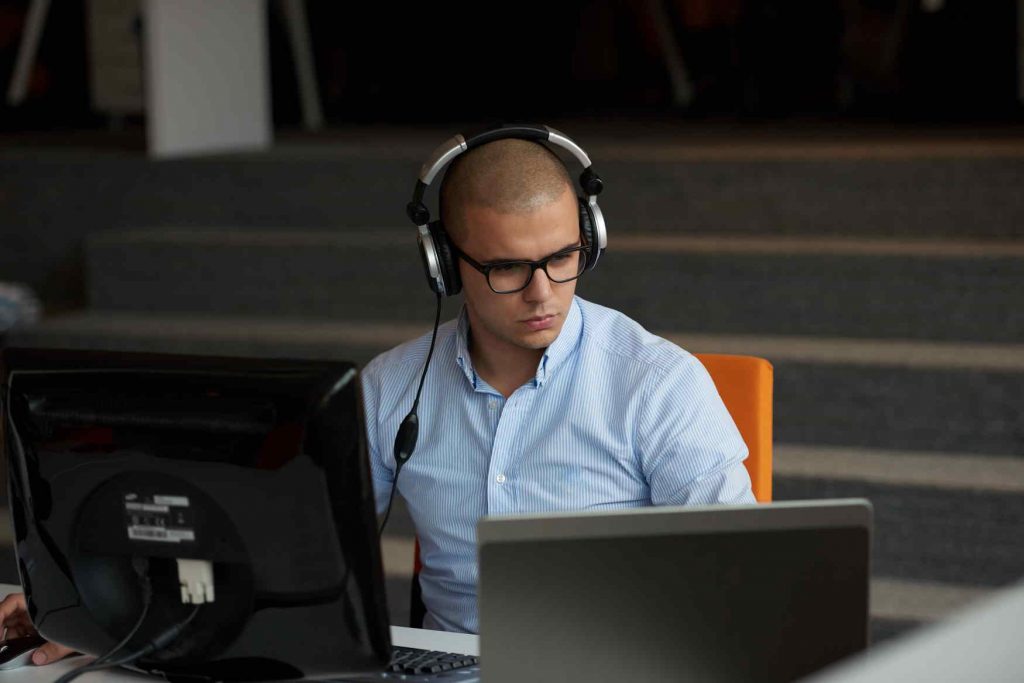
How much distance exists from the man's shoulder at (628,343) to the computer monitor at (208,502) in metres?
0.59

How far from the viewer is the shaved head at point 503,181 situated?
155 cm

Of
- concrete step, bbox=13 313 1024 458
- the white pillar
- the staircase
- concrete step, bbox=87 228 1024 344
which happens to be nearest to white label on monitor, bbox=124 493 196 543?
the staircase

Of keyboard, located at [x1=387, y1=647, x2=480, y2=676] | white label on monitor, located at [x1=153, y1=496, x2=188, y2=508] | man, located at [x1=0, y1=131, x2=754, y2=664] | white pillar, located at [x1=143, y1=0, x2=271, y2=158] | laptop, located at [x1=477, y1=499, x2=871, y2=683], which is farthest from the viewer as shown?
white pillar, located at [x1=143, y1=0, x2=271, y2=158]

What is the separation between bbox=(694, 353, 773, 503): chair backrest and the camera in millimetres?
1712

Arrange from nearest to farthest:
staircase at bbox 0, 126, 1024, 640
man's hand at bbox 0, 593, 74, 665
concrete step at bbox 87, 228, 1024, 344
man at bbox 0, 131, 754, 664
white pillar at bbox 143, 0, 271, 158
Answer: man's hand at bbox 0, 593, 74, 665, man at bbox 0, 131, 754, 664, staircase at bbox 0, 126, 1024, 640, concrete step at bbox 87, 228, 1024, 344, white pillar at bbox 143, 0, 271, 158

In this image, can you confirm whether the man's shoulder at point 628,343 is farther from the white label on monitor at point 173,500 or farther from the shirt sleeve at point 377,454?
the white label on monitor at point 173,500

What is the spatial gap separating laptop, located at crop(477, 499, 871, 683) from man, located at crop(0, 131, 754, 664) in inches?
18.7

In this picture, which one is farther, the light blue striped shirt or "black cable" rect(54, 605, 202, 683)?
the light blue striped shirt

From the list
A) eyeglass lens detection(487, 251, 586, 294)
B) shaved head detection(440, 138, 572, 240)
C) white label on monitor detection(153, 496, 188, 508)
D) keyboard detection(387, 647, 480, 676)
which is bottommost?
keyboard detection(387, 647, 480, 676)

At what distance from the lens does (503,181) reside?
157 cm

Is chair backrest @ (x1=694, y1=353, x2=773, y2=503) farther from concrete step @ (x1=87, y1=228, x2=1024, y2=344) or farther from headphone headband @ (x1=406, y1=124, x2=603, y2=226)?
concrete step @ (x1=87, y1=228, x2=1024, y2=344)

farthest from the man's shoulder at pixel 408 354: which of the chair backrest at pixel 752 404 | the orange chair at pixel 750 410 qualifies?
the chair backrest at pixel 752 404

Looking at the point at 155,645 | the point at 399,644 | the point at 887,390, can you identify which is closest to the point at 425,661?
the point at 399,644

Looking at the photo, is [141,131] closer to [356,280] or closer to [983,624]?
[356,280]
